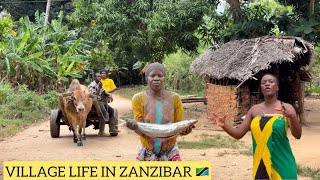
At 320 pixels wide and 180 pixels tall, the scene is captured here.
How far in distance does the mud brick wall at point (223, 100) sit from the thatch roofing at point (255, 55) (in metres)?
0.57

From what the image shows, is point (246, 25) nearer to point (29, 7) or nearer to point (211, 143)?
point (211, 143)

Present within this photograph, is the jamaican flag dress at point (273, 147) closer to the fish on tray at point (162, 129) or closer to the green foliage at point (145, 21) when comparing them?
the fish on tray at point (162, 129)

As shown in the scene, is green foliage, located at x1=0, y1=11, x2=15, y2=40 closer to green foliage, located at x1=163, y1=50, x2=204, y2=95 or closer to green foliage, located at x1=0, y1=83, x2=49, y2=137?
green foliage, located at x1=0, y1=83, x2=49, y2=137

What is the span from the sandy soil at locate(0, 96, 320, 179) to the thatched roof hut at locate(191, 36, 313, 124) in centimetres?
172

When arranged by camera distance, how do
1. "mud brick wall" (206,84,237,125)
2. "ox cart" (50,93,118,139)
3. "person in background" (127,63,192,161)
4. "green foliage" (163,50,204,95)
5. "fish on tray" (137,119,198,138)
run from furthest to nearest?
"green foliage" (163,50,204,95) < "mud brick wall" (206,84,237,125) < "ox cart" (50,93,118,139) < "person in background" (127,63,192,161) < "fish on tray" (137,119,198,138)

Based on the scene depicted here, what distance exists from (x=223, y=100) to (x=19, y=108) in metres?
6.78

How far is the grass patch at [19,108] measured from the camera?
51.4 ft

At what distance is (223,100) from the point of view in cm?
1611

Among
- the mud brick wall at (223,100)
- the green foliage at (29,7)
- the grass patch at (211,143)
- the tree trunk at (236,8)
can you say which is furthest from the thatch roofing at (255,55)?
the green foliage at (29,7)

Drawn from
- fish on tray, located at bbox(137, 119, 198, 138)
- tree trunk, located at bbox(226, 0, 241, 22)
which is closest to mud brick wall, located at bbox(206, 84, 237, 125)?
tree trunk, located at bbox(226, 0, 241, 22)

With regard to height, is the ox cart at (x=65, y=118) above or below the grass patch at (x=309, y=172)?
above

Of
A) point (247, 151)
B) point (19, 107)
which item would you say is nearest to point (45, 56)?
point (19, 107)

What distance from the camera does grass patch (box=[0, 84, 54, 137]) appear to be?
616 inches

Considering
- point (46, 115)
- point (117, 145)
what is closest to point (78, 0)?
point (46, 115)
